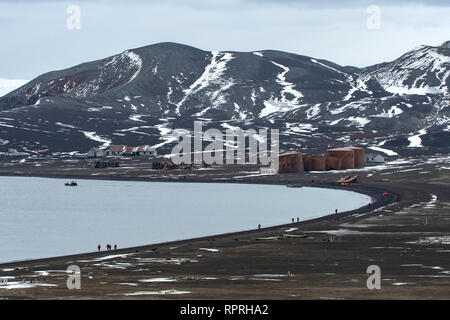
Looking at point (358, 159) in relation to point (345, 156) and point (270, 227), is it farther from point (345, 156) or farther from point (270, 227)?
Result: point (270, 227)

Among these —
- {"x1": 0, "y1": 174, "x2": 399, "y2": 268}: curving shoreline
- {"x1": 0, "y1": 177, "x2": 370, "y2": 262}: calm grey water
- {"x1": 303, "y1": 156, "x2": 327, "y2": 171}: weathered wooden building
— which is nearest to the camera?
{"x1": 0, "y1": 174, "x2": 399, "y2": 268}: curving shoreline

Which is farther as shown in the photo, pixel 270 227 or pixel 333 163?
pixel 333 163

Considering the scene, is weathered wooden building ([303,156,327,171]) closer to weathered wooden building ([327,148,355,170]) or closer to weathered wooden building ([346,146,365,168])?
weathered wooden building ([327,148,355,170])

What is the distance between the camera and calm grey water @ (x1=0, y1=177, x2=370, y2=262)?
281ft

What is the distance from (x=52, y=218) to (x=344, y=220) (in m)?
41.5

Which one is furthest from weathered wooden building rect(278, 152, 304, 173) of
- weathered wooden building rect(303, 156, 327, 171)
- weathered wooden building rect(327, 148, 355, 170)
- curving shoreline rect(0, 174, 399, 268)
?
curving shoreline rect(0, 174, 399, 268)

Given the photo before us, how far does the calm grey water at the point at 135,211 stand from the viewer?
281 feet

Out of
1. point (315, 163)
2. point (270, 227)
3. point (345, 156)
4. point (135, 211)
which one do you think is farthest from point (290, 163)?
point (270, 227)

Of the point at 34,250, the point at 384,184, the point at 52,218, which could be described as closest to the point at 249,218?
the point at 52,218

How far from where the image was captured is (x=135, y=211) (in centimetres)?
12075

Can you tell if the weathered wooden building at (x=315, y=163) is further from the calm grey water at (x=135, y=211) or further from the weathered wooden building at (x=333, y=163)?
the calm grey water at (x=135, y=211)

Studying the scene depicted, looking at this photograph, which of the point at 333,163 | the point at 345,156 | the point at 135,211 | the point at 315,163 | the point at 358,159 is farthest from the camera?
the point at 358,159

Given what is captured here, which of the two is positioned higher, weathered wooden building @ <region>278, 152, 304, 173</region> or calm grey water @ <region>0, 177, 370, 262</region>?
weathered wooden building @ <region>278, 152, 304, 173</region>

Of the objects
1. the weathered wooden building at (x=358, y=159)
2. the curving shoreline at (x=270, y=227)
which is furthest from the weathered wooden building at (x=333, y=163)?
the curving shoreline at (x=270, y=227)
